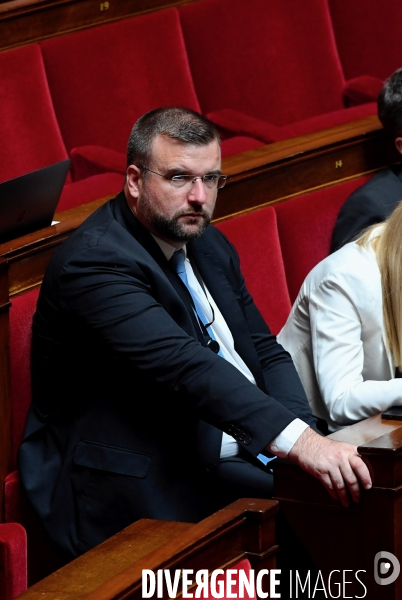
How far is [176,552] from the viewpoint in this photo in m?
0.29

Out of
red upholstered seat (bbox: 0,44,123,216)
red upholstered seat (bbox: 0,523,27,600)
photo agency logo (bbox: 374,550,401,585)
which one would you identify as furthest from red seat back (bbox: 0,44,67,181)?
photo agency logo (bbox: 374,550,401,585)

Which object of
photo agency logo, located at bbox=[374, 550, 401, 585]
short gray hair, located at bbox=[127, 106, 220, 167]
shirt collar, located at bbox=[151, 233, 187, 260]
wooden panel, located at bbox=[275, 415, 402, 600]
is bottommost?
photo agency logo, located at bbox=[374, 550, 401, 585]

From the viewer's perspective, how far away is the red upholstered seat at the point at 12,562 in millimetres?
461

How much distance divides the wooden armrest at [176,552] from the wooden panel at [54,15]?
592 mm

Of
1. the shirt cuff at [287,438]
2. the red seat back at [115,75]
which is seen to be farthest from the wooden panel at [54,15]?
the shirt cuff at [287,438]

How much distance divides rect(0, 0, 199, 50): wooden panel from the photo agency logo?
1.90ft

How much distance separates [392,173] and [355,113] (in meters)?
0.16

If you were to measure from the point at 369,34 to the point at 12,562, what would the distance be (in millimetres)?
752

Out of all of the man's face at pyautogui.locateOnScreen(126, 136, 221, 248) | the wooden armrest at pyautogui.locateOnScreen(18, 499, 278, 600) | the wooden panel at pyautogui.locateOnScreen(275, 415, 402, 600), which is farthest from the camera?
the man's face at pyautogui.locateOnScreen(126, 136, 221, 248)

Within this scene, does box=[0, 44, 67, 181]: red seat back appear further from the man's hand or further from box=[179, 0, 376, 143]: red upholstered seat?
the man's hand

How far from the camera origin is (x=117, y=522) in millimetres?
502

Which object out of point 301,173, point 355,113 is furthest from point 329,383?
point 355,113

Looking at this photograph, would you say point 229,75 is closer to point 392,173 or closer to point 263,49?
point 263,49

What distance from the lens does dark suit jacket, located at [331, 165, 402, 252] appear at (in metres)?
0.72
